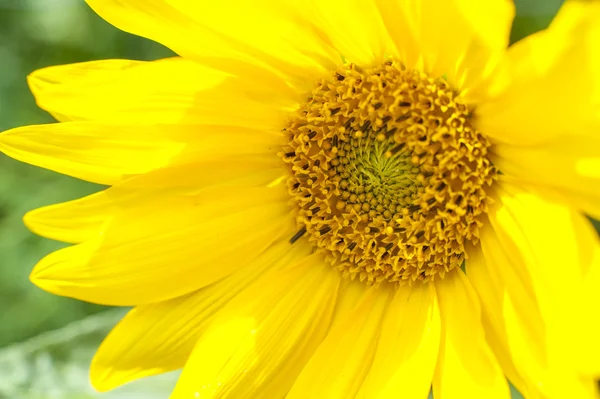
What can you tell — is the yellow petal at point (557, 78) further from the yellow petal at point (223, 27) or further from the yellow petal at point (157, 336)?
the yellow petal at point (157, 336)

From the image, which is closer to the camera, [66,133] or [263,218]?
[66,133]

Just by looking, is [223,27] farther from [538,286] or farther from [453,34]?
[538,286]

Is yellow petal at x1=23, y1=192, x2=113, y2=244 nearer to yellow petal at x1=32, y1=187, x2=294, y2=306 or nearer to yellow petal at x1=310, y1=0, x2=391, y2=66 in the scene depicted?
yellow petal at x1=32, y1=187, x2=294, y2=306

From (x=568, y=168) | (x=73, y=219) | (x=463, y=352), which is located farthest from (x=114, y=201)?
(x=568, y=168)

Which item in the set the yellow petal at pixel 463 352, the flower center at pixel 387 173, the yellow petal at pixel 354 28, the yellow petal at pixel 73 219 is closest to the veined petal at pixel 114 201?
the yellow petal at pixel 73 219

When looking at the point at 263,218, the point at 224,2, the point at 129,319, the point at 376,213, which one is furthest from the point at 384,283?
the point at 224,2

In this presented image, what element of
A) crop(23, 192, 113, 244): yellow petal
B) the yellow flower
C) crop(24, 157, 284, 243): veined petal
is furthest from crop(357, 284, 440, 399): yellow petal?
crop(23, 192, 113, 244): yellow petal

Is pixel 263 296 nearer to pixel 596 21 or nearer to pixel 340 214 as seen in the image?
pixel 340 214
